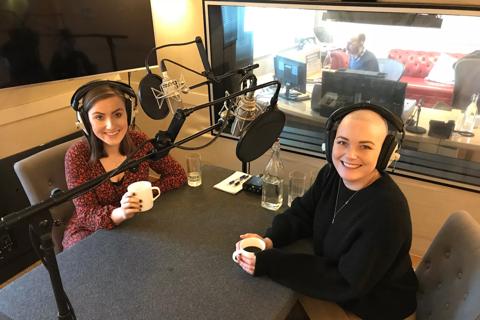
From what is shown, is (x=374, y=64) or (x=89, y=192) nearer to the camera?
(x=89, y=192)

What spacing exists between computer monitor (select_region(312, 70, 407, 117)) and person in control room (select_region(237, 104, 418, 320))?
843 millimetres

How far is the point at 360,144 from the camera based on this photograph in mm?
1126

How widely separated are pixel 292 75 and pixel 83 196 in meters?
1.47

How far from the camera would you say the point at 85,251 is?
123cm

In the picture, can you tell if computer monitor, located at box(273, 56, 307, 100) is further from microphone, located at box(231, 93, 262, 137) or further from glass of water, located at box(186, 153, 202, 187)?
A: microphone, located at box(231, 93, 262, 137)

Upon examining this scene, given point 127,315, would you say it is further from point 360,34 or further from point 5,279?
point 360,34

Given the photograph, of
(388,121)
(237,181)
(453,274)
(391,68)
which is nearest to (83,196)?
(237,181)

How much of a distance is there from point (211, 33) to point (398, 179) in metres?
1.46

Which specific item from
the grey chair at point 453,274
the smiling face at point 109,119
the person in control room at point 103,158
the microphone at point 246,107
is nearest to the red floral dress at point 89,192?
the person in control room at point 103,158

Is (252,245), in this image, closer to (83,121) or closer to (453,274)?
(453,274)

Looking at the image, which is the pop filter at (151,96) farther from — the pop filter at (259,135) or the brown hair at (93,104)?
the pop filter at (259,135)

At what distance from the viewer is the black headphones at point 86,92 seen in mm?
1304

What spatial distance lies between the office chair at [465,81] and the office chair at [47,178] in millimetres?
1916

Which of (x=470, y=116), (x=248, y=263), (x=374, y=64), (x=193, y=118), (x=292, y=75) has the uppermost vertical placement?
(x=374, y=64)
